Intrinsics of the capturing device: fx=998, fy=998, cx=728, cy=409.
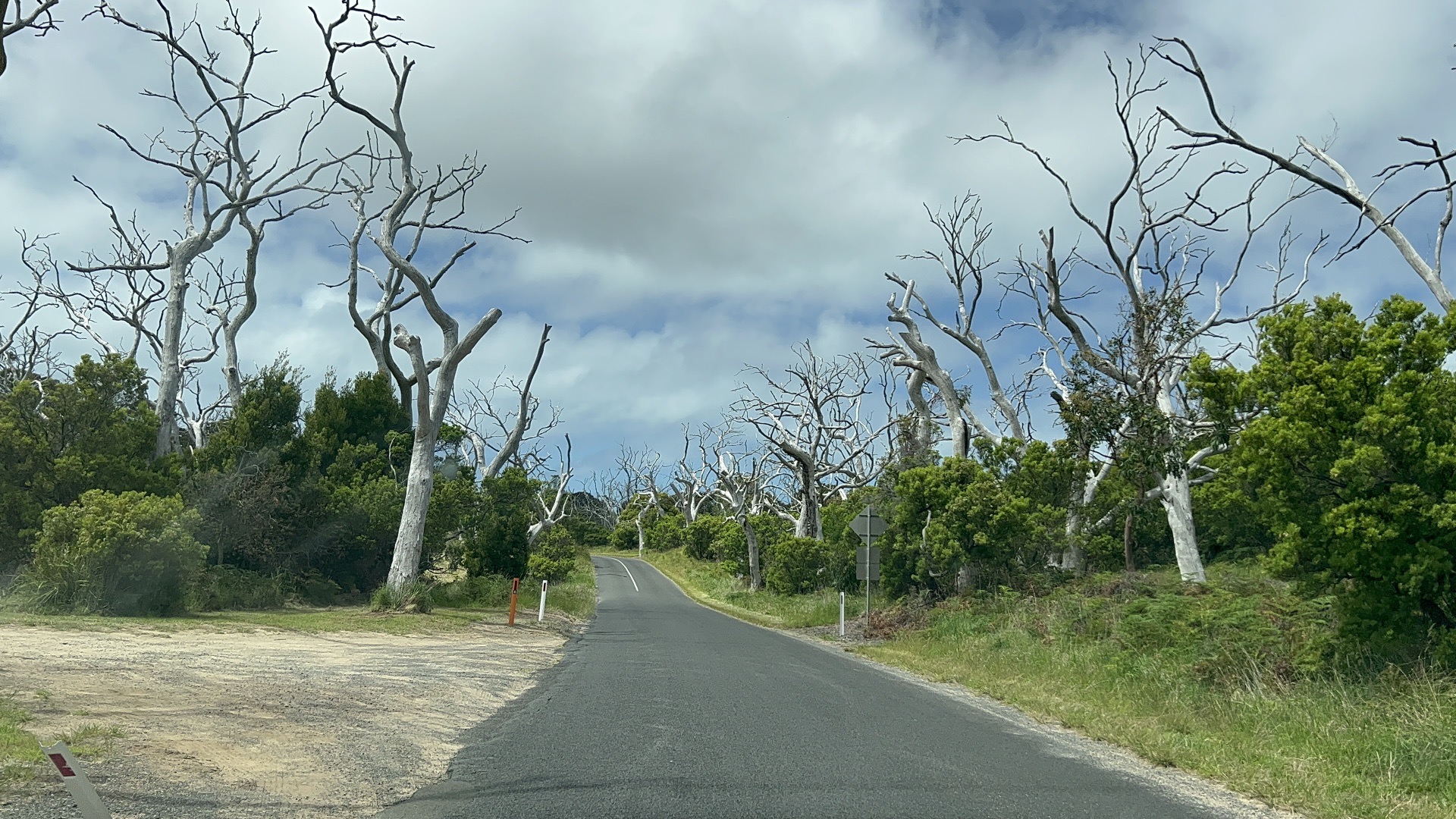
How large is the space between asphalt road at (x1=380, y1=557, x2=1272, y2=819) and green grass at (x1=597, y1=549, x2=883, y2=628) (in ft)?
56.5

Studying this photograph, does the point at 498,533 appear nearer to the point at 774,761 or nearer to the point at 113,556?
the point at 113,556

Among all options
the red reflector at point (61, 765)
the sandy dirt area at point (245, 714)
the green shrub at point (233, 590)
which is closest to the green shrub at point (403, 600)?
the green shrub at point (233, 590)

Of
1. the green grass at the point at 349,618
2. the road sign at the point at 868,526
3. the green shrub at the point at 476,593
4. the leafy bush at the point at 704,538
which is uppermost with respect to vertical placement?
the leafy bush at the point at 704,538

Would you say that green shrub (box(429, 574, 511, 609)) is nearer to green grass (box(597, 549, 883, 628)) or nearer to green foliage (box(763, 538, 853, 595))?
green grass (box(597, 549, 883, 628))

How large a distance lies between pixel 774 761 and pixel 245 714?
4.62 metres

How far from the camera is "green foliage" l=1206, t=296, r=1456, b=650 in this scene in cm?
970

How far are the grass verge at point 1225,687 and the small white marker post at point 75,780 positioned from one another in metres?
7.15

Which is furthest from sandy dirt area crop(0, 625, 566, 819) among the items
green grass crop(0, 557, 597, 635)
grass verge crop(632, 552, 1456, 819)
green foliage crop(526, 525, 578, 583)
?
green foliage crop(526, 525, 578, 583)

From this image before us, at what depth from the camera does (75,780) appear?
3.83 metres

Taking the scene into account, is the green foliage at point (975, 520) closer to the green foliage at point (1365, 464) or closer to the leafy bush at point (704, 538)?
the green foliage at point (1365, 464)

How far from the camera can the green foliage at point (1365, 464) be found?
382 inches

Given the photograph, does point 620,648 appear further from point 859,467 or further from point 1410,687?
point 859,467

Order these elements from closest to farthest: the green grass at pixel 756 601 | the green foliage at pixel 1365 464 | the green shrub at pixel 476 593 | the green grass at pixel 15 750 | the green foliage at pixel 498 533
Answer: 1. the green grass at pixel 15 750
2. the green foliage at pixel 1365 464
3. the green shrub at pixel 476 593
4. the green grass at pixel 756 601
5. the green foliage at pixel 498 533

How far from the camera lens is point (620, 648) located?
1892 cm
